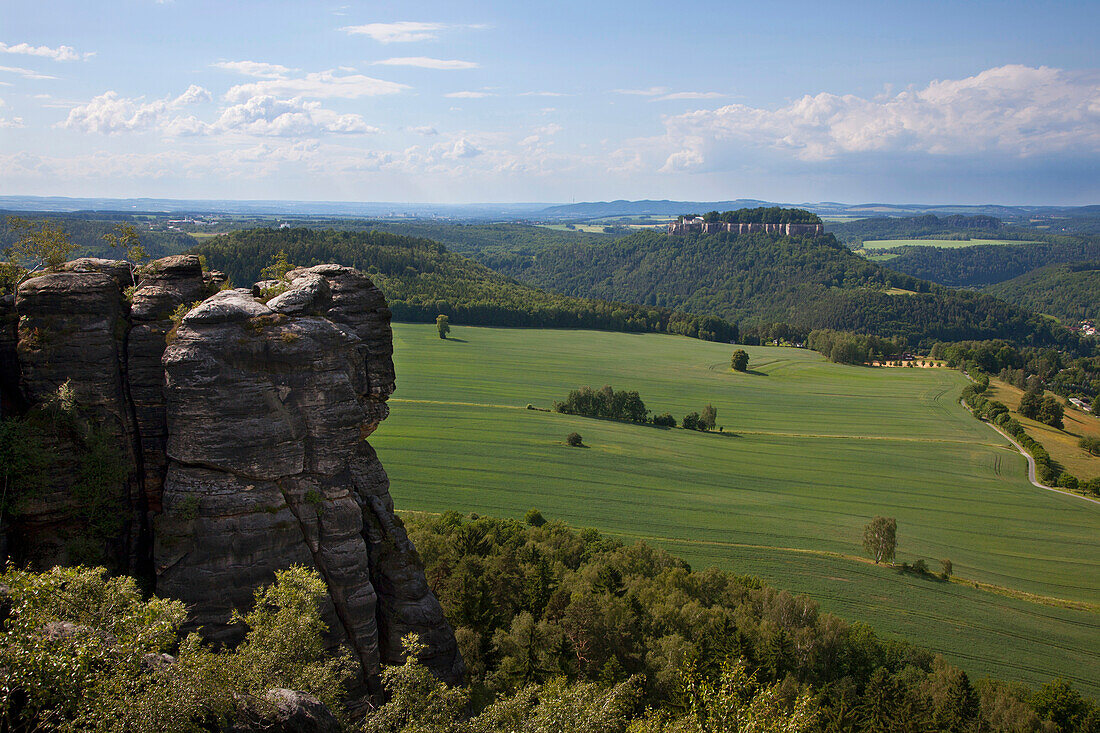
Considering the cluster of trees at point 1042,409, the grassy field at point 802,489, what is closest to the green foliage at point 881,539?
the grassy field at point 802,489

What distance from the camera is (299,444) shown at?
821 inches

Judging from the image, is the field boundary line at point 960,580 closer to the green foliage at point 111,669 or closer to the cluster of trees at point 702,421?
the cluster of trees at point 702,421

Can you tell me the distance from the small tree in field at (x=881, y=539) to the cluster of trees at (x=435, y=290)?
11011 centimetres

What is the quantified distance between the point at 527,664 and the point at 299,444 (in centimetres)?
1877

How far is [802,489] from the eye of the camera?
233ft

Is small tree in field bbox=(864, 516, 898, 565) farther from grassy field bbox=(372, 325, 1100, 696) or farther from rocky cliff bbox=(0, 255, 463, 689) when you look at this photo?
rocky cliff bbox=(0, 255, 463, 689)

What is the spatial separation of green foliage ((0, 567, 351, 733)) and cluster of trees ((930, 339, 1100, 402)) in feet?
495

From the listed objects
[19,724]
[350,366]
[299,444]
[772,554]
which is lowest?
[772,554]

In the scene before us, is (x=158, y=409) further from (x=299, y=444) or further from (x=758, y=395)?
(x=758, y=395)

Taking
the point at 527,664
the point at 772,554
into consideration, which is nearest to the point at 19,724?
the point at 527,664

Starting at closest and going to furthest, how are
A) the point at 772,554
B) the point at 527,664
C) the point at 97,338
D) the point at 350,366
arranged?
the point at 97,338, the point at 350,366, the point at 527,664, the point at 772,554

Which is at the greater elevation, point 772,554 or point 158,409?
point 158,409

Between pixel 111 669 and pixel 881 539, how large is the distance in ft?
191

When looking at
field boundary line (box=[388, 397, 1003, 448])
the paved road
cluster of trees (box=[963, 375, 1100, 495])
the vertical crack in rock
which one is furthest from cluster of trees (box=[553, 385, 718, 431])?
the vertical crack in rock
